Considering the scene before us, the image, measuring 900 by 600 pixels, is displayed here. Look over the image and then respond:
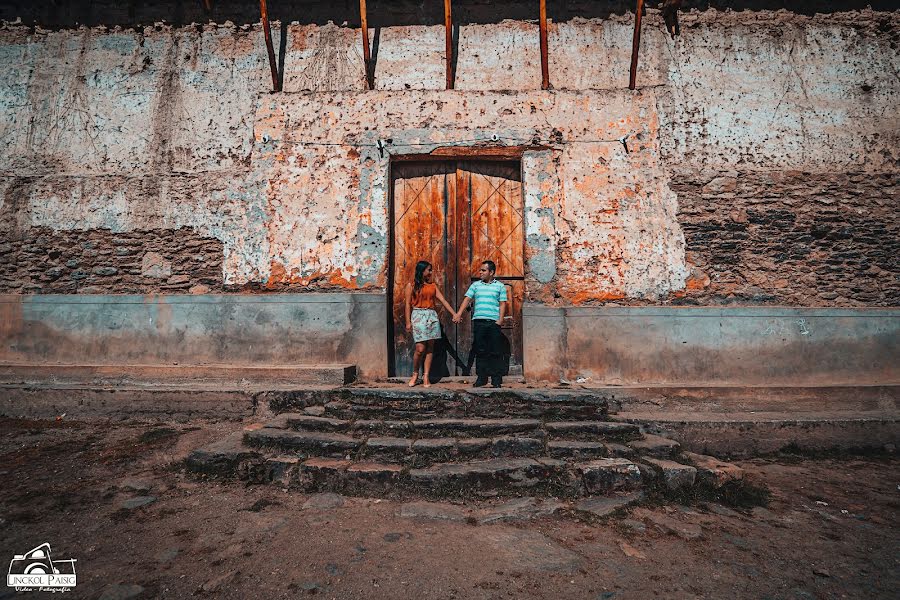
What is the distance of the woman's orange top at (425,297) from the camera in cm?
525

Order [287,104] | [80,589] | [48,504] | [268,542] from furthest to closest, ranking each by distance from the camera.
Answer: [287,104], [48,504], [268,542], [80,589]

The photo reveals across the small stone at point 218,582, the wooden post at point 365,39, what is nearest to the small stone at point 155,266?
the wooden post at point 365,39

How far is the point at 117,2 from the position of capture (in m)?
6.12

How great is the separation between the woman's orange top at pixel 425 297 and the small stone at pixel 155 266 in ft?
10.1

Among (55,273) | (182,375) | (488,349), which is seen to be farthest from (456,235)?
(55,273)

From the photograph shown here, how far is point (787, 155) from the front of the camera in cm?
561

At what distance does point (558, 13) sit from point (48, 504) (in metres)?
6.98

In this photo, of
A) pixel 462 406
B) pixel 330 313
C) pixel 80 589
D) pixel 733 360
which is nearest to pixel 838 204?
pixel 733 360

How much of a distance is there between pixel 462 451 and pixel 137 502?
2373mm

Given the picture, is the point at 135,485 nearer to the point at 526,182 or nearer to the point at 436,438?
the point at 436,438

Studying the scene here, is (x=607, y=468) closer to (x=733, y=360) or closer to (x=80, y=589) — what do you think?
(x=733, y=360)

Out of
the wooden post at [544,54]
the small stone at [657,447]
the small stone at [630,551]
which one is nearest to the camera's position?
the small stone at [630,551]

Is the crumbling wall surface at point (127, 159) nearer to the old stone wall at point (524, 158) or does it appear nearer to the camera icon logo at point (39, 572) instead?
the old stone wall at point (524, 158)

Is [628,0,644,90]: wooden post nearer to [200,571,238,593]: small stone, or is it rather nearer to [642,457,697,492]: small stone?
[642,457,697,492]: small stone
